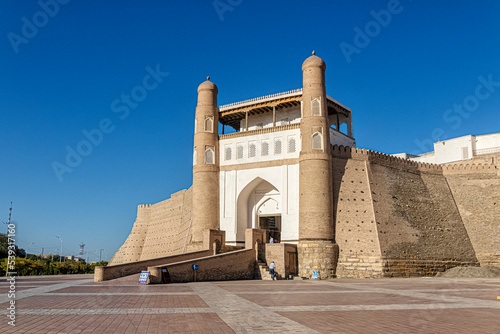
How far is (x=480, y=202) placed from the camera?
29000 mm

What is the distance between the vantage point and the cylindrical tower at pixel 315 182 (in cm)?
2369

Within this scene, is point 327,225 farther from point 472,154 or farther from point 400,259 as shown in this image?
point 472,154

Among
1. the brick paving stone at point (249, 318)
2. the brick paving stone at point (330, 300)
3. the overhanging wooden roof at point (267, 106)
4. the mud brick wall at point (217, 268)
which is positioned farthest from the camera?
the overhanging wooden roof at point (267, 106)

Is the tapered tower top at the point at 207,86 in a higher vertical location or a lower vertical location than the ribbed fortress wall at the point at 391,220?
higher

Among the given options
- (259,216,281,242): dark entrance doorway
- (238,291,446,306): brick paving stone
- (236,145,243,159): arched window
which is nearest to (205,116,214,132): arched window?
(236,145,243,159): arched window

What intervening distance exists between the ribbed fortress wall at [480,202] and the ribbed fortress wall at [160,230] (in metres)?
18.3

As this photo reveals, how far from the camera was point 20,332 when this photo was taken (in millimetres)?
6414

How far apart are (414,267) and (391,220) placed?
279cm

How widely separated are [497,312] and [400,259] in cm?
1549

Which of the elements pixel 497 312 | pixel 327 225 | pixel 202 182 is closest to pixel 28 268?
pixel 202 182

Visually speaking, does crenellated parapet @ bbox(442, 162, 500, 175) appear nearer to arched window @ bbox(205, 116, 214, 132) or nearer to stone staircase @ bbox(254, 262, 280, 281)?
stone staircase @ bbox(254, 262, 280, 281)

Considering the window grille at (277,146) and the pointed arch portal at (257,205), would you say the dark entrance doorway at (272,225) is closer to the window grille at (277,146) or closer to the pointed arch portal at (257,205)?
the pointed arch portal at (257,205)

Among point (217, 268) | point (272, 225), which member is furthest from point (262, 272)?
point (272, 225)

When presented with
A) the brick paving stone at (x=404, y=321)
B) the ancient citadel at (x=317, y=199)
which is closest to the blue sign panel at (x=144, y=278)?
the ancient citadel at (x=317, y=199)
